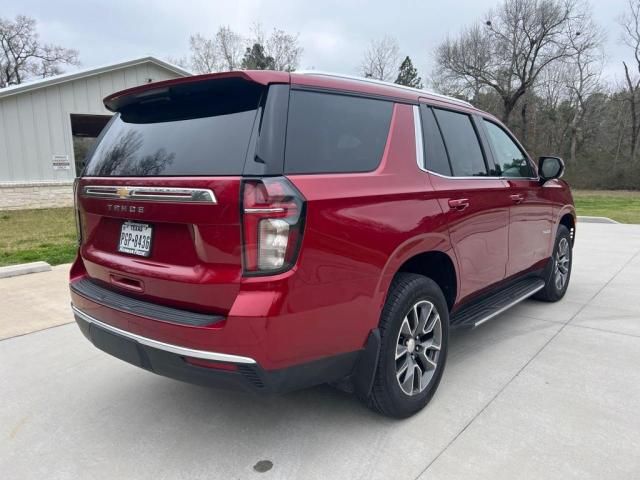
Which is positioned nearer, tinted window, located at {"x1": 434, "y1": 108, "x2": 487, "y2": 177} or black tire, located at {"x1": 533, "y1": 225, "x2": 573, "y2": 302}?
tinted window, located at {"x1": 434, "y1": 108, "x2": 487, "y2": 177}

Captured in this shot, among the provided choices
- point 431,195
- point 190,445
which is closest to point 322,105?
point 431,195

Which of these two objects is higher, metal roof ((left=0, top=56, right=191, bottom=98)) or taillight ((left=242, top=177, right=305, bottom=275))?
metal roof ((left=0, top=56, right=191, bottom=98))

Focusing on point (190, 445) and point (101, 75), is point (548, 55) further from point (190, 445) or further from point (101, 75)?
point (190, 445)

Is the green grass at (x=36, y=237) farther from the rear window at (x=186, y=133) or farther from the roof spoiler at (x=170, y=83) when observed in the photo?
the rear window at (x=186, y=133)

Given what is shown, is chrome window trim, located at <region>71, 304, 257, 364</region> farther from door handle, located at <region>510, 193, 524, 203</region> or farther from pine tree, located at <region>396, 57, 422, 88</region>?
pine tree, located at <region>396, 57, 422, 88</region>

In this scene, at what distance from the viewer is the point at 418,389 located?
9.20ft

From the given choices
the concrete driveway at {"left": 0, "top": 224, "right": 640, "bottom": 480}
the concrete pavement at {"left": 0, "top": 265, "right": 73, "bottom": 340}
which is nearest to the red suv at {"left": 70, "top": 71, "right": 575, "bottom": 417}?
the concrete driveway at {"left": 0, "top": 224, "right": 640, "bottom": 480}

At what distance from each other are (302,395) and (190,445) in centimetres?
79

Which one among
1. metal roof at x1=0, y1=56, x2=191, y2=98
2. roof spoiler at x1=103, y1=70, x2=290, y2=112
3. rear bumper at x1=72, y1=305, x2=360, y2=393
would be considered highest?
metal roof at x1=0, y1=56, x2=191, y2=98

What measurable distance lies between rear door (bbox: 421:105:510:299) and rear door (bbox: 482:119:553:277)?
185mm

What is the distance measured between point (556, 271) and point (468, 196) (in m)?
2.39

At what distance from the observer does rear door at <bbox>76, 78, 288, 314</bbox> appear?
Result: 6.84ft

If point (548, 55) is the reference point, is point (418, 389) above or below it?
below

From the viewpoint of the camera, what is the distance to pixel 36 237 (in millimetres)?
9469
